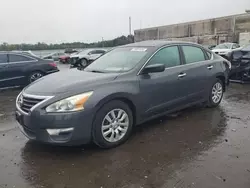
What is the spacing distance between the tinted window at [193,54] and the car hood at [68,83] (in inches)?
69.5

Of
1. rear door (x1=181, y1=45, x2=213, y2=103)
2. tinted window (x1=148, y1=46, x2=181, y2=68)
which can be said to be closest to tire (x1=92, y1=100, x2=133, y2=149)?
tinted window (x1=148, y1=46, x2=181, y2=68)

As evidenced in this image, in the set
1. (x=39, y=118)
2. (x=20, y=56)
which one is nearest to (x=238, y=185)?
(x=39, y=118)

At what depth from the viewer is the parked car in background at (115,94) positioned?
3.61m

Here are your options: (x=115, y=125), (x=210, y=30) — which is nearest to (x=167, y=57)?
(x=115, y=125)

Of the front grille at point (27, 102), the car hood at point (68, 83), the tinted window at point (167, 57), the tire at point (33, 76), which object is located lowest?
the tire at point (33, 76)

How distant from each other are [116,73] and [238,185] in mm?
2318

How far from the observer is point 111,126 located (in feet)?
13.0

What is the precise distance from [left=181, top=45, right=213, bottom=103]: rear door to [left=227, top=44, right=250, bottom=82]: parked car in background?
3.40 metres

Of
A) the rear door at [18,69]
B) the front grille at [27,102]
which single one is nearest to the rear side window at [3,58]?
the rear door at [18,69]

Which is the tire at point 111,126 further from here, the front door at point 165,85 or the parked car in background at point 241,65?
the parked car in background at point 241,65

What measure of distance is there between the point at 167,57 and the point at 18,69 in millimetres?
6253

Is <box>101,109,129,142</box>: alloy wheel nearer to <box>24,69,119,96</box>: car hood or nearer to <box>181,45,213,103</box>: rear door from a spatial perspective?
<box>24,69,119,96</box>: car hood

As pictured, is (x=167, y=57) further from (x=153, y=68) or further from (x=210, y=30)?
(x=210, y=30)

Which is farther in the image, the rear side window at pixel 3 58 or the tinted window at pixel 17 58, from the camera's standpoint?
the tinted window at pixel 17 58
